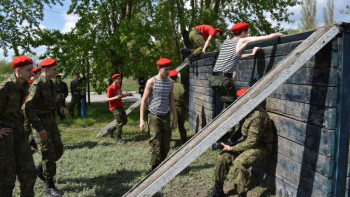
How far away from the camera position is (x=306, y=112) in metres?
3.69

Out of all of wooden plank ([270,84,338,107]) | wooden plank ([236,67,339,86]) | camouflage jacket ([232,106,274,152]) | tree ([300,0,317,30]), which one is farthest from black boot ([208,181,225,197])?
tree ([300,0,317,30])

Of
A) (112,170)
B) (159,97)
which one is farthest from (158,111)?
(112,170)

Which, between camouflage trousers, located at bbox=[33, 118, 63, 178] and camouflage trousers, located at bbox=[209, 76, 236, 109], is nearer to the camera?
camouflage trousers, located at bbox=[33, 118, 63, 178]

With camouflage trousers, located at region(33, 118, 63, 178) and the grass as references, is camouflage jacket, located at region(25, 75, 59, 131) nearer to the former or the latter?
camouflage trousers, located at region(33, 118, 63, 178)

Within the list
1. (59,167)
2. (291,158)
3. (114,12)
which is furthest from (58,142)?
(114,12)

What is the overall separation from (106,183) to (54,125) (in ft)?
4.36

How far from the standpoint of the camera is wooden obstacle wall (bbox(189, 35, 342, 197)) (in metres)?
3.30

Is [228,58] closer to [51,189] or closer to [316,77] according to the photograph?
[316,77]

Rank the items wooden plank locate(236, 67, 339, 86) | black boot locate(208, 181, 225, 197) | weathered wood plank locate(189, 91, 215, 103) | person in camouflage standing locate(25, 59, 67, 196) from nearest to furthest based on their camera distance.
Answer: wooden plank locate(236, 67, 339, 86)
black boot locate(208, 181, 225, 197)
person in camouflage standing locate(25, 59, 67, 196)
weathered wood plank locate(189, 91, 215, 103)

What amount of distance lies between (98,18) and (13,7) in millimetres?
4486

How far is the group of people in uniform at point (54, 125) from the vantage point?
3705 millimetres

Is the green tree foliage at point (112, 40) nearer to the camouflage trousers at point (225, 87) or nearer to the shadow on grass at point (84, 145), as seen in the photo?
the shadow on grass at point (84, 145)

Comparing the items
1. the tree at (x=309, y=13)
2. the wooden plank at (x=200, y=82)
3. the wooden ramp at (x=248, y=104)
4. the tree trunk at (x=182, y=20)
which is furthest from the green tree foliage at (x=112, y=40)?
the tree at (x=309, y=13)

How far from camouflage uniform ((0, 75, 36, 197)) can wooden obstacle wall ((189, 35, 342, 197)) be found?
335 cm
